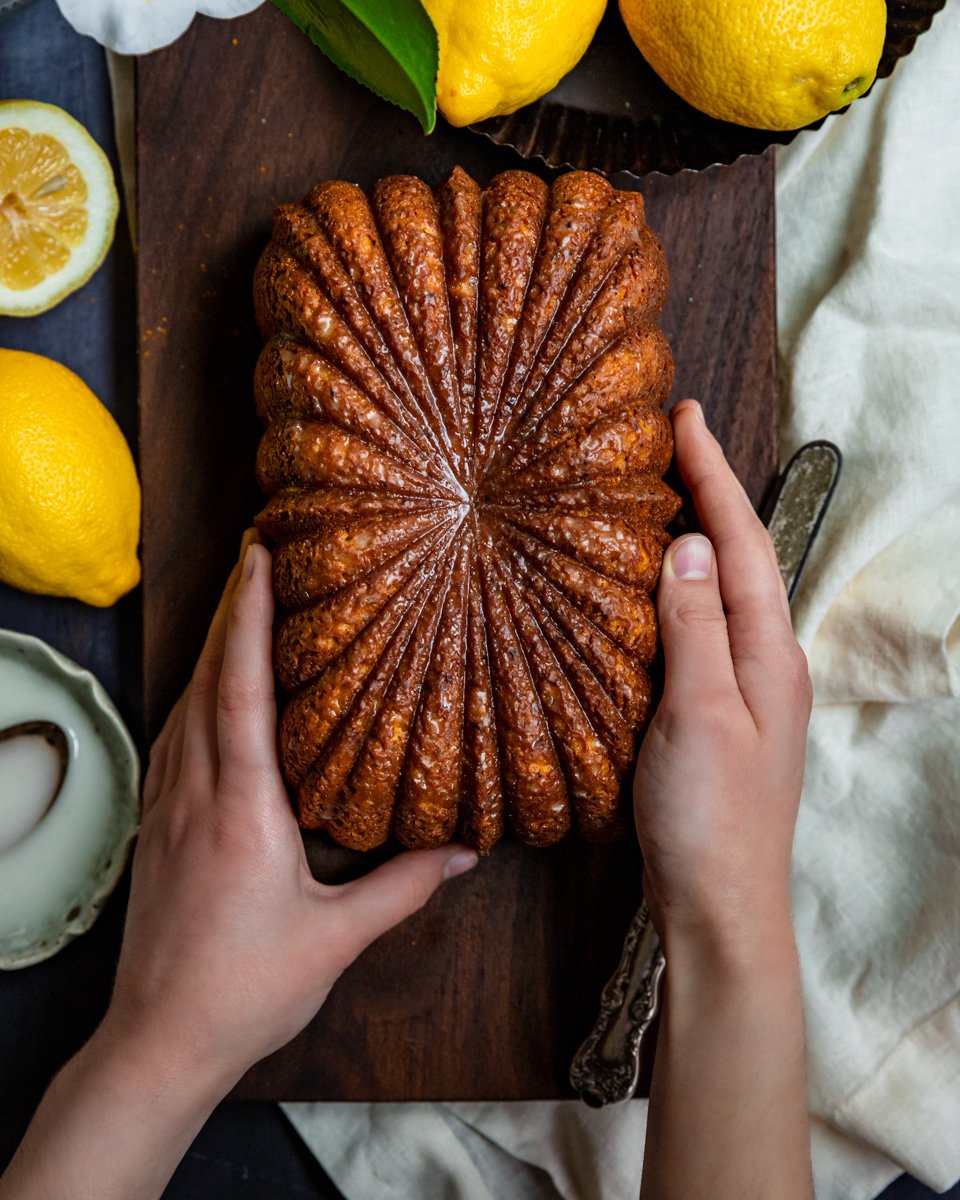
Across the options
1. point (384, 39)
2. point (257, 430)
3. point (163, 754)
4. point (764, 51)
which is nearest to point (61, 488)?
point (257, 430)

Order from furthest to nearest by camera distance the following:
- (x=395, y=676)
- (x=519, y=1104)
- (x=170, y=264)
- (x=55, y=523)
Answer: (x=519, y=1104) → (x=170, y=264) → (x=55, y=523) → (x=395, y=676)

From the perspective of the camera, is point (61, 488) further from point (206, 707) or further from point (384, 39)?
point (384, 39)

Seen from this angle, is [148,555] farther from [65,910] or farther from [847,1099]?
[847,1099]

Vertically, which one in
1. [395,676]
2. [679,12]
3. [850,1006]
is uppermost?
[679,12]

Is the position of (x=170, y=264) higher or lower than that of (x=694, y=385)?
higher

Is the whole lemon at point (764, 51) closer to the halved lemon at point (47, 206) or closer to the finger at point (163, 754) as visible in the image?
the halved lemon at point (47, 206)

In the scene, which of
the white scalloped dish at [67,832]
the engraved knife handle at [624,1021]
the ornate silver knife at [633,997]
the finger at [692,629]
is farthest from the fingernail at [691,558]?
the white scalloped dish at [67,832]

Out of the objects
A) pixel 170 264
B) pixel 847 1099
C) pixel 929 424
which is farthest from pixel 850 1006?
pixel 170 264
